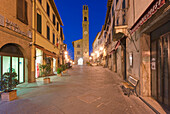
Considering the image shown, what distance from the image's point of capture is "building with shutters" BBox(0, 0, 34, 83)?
5898 mm

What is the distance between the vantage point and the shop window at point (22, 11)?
23.6ft

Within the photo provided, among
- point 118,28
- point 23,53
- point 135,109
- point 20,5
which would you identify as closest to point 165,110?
point 135,109

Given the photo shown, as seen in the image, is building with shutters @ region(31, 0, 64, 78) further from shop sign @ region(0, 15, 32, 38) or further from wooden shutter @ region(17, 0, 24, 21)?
shop sign @ region(0, 15, 32, 38)

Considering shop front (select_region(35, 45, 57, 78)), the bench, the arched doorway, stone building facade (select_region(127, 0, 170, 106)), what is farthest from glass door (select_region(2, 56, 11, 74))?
stone building facade (select_region(127, 0, 170, 106))

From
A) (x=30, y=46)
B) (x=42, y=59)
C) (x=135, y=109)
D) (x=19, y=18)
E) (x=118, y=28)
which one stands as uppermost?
(x=19, y=18)

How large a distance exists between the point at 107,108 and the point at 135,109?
3.68ft

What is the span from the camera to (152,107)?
11.8ft

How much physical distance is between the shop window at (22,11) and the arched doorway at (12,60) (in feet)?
7.38

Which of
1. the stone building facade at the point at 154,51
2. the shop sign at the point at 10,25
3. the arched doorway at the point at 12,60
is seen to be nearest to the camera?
the stone building facade at the point at 154,51

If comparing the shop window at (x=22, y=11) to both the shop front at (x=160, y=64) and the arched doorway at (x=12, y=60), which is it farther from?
the shop front at (x=160, y=64)

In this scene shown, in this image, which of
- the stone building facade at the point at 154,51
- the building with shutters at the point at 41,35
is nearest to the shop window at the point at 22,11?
the building with shutters at the point at 41,35

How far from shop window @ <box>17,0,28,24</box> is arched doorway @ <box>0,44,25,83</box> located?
2.25 metres

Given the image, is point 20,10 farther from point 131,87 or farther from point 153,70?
point 153,70

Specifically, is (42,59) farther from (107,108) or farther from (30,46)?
(107,108)
